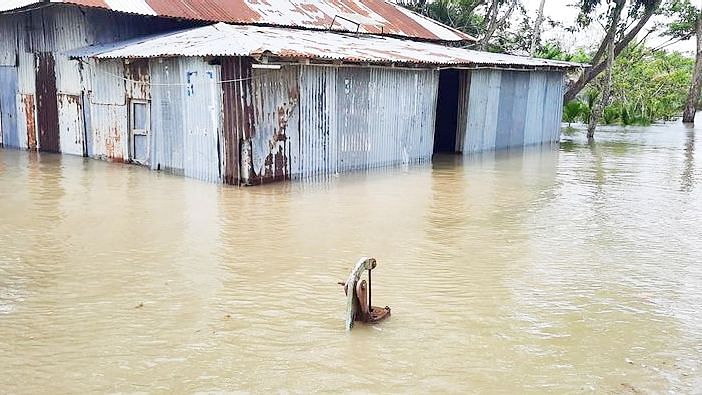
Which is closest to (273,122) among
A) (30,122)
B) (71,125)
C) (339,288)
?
(339,288)

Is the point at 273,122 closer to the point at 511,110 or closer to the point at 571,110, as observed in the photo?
the point at 511,110

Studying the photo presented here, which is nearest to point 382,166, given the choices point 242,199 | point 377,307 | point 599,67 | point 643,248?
point 242,199

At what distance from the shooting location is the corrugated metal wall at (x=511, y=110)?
17.7 metres

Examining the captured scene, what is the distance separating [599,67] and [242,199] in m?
22.0

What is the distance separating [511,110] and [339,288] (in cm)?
1371

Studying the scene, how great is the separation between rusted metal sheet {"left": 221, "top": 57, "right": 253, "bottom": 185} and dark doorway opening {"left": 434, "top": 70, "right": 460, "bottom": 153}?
7707mm

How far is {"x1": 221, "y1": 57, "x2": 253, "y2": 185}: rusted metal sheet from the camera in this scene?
38.7ft

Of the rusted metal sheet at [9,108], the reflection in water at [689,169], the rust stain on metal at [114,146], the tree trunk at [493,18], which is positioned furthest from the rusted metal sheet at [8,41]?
the tree trunk at [493,18]

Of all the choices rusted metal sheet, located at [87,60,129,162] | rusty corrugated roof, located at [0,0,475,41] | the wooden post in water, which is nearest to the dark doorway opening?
rusty corrugated roof, located at [0,0,475,41]

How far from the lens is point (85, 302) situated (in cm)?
629

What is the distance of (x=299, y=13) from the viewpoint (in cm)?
1811

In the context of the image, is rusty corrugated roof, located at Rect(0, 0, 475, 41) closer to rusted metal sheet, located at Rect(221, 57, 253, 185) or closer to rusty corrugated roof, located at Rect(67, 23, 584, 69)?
rusty corrugated roof, located at Rect(67, 23, 584, 69)

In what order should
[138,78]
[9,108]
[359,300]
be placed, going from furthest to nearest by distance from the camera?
[9,108] < [138,78] < [359,300]

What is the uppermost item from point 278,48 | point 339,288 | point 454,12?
point 454,12
